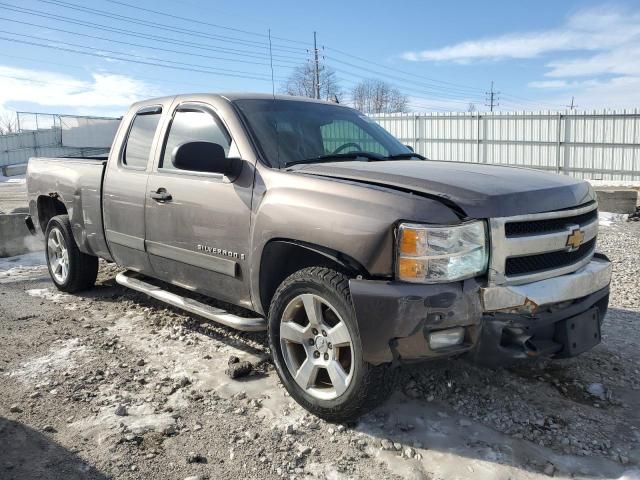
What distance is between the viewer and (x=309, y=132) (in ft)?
13.1

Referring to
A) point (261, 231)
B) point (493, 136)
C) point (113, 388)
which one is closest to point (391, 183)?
point (261, 231)

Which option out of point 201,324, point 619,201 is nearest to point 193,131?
point 201,324

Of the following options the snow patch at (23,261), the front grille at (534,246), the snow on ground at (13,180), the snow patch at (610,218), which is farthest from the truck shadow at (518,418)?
the snow on ground at (13,180)

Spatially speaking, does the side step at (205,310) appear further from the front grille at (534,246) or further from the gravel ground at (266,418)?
the front grille at (534,246)

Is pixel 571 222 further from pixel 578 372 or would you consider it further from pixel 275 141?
pixel 275 141

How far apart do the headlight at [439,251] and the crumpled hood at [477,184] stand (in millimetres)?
113

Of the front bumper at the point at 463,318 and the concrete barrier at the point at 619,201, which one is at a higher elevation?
the front bumper at the point at 463,318

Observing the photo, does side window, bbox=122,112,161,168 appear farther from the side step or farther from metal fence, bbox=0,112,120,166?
metal fence, bbox=0,112,120,166

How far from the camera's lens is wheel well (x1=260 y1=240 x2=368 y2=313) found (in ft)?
9.80

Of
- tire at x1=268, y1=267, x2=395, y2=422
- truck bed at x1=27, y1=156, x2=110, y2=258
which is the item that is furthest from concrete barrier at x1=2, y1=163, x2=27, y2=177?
tire at x1=268, y1=267, x2=395, y2=422

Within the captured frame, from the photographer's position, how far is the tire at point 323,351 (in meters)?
2.83

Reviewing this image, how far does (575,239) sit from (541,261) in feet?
0.97

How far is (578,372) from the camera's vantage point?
3682mm

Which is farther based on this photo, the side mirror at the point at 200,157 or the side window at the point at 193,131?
the side window at the point at 193,131
